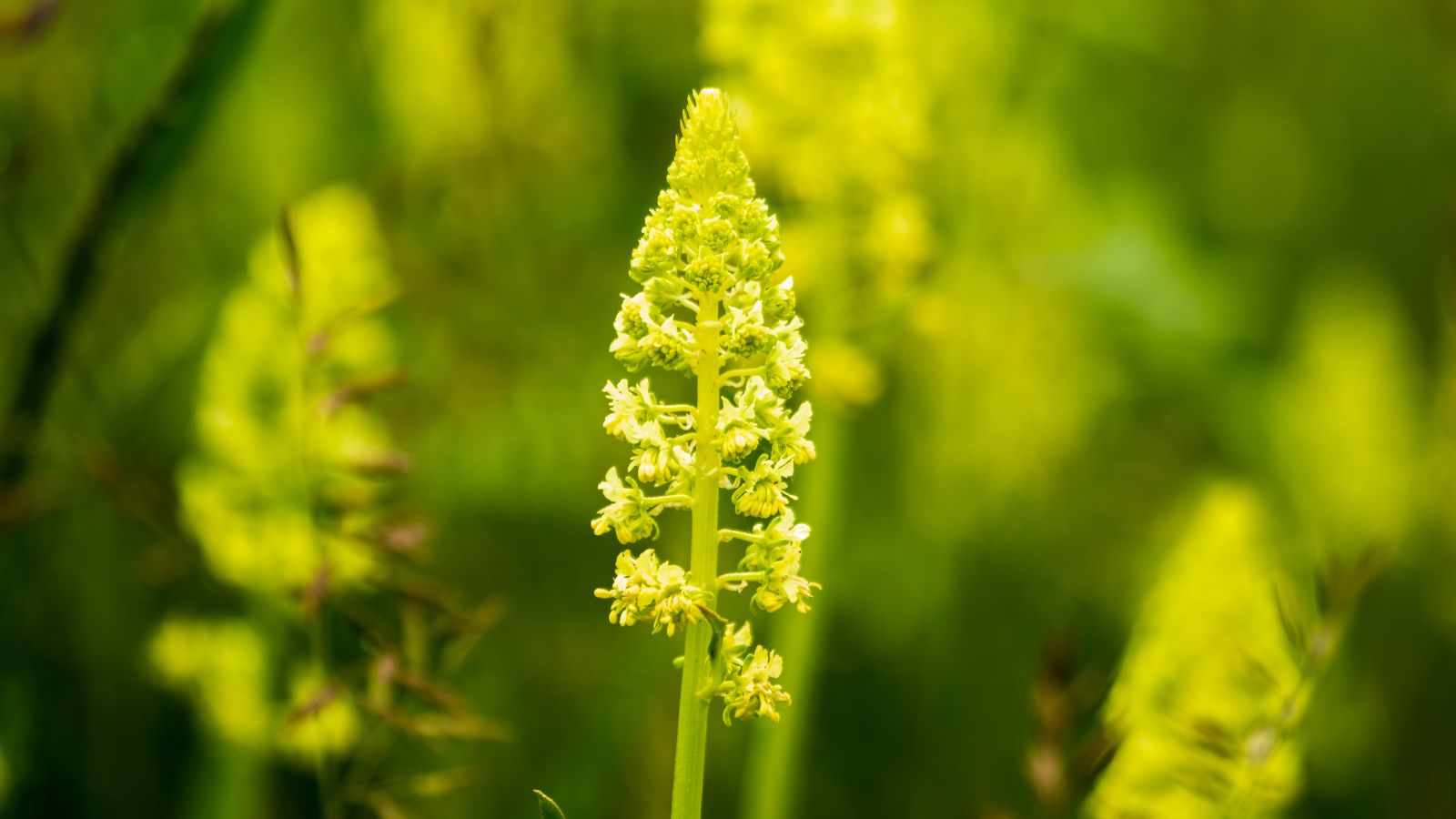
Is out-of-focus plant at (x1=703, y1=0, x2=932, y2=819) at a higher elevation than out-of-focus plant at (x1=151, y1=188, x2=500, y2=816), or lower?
higher

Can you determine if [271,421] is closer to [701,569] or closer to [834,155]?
[834,155]

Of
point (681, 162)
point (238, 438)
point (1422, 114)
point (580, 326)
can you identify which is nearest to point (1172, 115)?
point (1422, 114)

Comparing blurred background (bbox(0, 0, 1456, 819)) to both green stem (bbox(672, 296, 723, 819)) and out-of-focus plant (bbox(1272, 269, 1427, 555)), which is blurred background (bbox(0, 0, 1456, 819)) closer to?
out-of-focus plant (bbox(1272, 269, 1427, 555))

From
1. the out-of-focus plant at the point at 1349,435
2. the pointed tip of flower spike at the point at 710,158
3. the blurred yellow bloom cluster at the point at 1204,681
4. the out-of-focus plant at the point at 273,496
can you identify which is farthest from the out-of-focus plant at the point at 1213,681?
the out-of-focus plant at the point at 1349,435

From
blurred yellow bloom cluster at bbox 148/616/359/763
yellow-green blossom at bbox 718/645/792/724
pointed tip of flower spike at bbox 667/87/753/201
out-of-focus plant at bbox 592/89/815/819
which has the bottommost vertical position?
blurred yellow bloom cluster at bbox 148/616/359/763

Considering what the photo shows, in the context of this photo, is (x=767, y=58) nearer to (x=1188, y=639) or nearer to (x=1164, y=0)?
(x=1188, y=639)

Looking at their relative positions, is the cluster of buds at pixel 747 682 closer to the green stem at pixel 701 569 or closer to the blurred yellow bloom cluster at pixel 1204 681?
the green stem at pixel 701 569

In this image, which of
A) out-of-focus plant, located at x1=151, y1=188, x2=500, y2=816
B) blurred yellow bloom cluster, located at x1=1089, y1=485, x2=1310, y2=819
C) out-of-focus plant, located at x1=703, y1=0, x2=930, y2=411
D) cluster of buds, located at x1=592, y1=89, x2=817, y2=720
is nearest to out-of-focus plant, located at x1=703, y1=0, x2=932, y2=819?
out-of-focus plant, located at x1=703, y1=0, x2=930, y2=411
